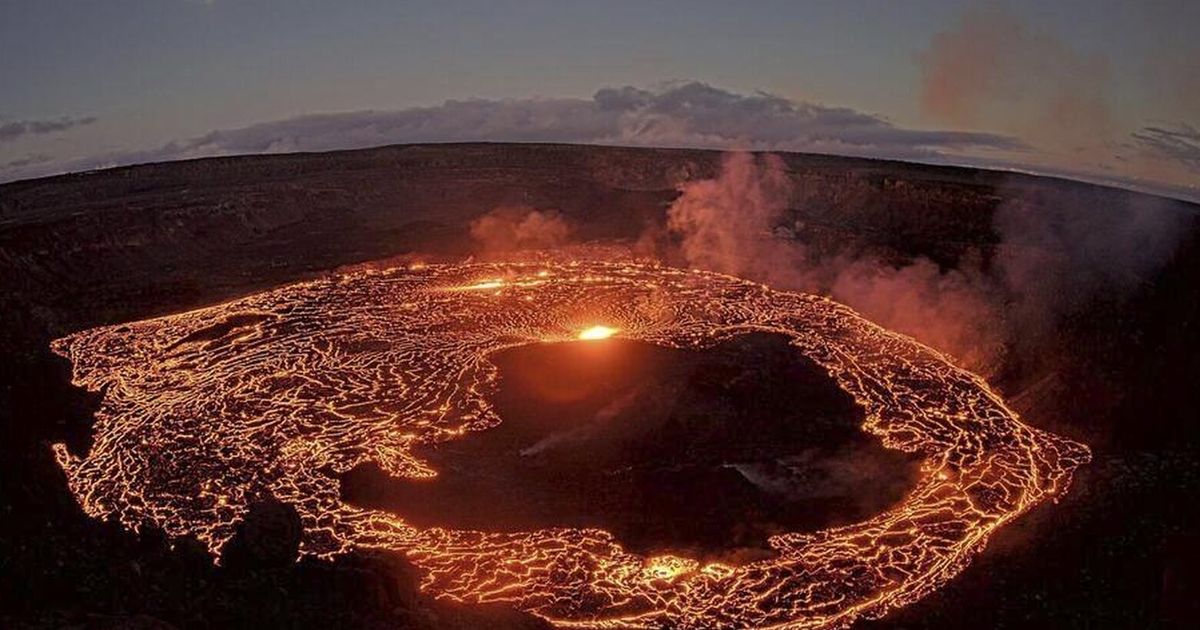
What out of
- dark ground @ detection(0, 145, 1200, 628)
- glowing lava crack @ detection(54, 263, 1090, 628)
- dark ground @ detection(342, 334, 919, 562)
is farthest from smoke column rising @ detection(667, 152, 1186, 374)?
Answer: dark ground @ detection(342, 334, 919, 562)

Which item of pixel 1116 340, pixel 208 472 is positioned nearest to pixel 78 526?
pixel 208 472

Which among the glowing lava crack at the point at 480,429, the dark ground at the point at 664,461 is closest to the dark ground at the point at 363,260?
the glowing lava crack at the point at 480,429

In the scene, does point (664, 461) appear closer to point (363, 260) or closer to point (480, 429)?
point (480, 429)

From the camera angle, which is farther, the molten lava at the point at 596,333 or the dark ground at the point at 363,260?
the molten lava at the point at 596,333

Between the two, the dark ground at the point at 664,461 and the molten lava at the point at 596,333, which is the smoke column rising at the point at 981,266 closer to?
the dark ground at the point at 664,461

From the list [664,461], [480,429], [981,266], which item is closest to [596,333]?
[480,429]

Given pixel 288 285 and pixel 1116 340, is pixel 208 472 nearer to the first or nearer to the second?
pixel 288 285
